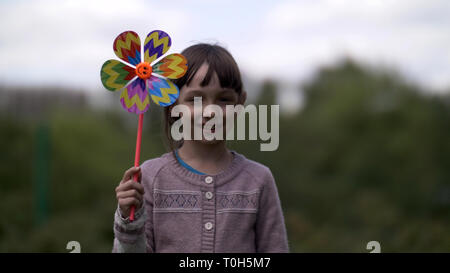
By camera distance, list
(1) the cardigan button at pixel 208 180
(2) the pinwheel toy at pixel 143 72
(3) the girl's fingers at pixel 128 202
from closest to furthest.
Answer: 1. (3) the girl's fingers at pixel 128 202
2. (2) the pinwheel toy at pixel 143 72
3. (1) the cardigan button at pixel 208 180

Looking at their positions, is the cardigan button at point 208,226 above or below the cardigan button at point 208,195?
below

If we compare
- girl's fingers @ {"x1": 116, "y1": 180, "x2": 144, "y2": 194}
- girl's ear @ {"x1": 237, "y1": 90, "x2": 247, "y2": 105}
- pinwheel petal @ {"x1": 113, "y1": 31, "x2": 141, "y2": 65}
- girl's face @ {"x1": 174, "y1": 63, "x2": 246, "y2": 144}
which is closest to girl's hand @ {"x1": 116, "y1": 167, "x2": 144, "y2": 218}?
girl's fingers @ {"x1": 116, "y1": 180, "x2": 144, "y2": 194}

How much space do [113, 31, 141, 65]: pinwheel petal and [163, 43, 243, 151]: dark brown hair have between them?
0.22 m

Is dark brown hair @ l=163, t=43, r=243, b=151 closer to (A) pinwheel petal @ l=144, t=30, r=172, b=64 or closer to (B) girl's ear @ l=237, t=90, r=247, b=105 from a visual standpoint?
(B) girl's ear @ l=237, t=90, r=247, b=105

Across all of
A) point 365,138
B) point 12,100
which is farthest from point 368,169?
point 12,100

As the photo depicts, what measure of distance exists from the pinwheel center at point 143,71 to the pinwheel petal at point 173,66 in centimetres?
4

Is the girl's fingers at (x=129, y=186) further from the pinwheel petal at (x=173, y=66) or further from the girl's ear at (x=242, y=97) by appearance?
the girl's ear at (x=242, y=97)

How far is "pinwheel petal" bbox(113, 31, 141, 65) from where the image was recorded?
7.25ft

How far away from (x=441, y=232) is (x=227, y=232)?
138 inches

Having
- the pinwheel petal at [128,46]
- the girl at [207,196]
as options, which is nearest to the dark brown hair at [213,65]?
the girl at [207,196]

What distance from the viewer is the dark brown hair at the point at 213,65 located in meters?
2.32

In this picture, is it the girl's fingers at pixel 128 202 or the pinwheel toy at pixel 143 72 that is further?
the pinwheel toy at pixel 143 72

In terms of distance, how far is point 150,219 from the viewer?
2.34 metres

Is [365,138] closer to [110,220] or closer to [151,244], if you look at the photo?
[110,220]
